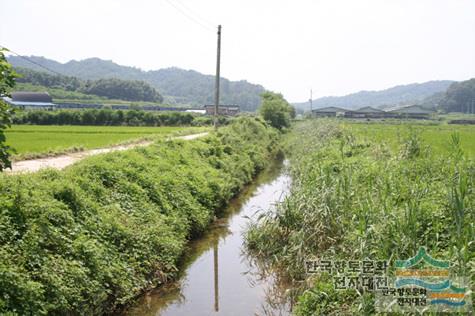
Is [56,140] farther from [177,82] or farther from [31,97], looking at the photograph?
[177,82]

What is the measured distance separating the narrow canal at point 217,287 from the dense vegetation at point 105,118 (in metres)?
31.0

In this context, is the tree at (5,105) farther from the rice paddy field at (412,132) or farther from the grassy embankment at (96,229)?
the rice paddy field at (412,132)

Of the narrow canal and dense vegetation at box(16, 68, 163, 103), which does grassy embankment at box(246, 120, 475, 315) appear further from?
dense vegetation at box(16, 68, 163, 103)

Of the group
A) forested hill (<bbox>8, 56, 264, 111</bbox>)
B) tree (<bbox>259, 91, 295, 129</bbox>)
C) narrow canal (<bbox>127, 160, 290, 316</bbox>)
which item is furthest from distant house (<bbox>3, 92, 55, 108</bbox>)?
forested hill (<bbox>8, 56, 264, 111</bbox>)

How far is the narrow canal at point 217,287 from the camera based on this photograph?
6.98 m

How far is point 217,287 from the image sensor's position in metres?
7.99

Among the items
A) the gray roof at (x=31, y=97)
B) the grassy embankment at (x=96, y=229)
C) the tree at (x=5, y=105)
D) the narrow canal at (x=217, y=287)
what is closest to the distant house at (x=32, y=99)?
the gray roof at (x=31, y=97)

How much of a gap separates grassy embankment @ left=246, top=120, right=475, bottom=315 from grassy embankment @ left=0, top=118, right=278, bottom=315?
7.88ft

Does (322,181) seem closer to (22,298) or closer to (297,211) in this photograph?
(297,211)

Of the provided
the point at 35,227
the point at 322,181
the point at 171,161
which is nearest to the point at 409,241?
the point at 322,181

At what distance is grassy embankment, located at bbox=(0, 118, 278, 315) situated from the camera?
5375 millimetres

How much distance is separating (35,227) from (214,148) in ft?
42.0

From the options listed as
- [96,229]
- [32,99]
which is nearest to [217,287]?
[96,229]

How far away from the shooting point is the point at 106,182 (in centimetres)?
923
